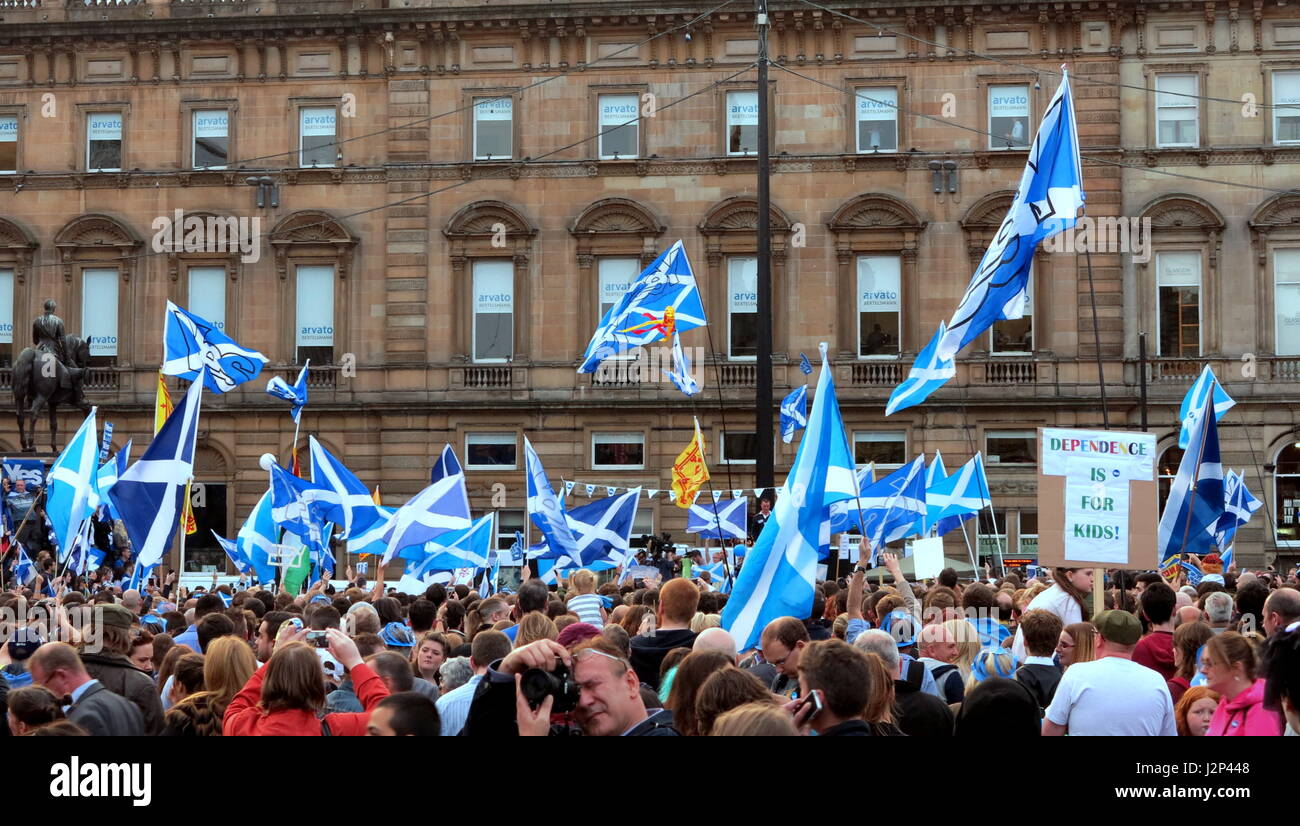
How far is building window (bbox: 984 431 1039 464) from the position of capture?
Result: 40.4m

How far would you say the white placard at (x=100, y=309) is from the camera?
43.1 meters

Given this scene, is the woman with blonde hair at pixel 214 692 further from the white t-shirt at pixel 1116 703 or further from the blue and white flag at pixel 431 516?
the blue and white flag at pixel 431 516

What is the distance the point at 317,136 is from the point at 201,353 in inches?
678

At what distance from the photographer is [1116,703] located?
320 inches

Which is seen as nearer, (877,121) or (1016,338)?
(1016,338)

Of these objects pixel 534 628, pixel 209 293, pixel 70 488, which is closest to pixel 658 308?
pixel 70 488

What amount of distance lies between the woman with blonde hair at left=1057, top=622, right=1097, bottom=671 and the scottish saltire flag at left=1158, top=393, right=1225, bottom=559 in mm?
7326

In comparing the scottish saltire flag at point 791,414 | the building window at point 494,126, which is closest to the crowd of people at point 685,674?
the scottish saltire flag at point 791,414

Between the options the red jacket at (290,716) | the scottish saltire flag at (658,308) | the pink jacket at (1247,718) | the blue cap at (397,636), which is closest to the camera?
the pink jacket at (1247,718)

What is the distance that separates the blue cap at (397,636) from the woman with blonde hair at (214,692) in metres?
3.95

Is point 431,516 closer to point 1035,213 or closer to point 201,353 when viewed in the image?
point 201,353

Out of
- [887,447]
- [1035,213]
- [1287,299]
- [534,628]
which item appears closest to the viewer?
[534,628]

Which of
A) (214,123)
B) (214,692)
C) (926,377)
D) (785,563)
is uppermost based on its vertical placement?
(214,123)
